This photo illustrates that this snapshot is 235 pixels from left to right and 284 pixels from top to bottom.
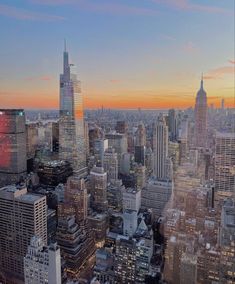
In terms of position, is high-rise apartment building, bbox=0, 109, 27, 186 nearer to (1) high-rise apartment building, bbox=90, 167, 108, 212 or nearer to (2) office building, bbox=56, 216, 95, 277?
(1) high-rise apartment building, bbox=90, 167, 108, 212

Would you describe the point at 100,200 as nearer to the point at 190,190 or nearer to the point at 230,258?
the point at 190,190

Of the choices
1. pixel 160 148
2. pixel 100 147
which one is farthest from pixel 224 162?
pixel 100 147

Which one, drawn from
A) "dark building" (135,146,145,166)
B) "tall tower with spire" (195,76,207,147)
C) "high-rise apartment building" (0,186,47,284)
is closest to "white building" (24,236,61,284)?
"high-rise apartment building" (0,186,47,284)

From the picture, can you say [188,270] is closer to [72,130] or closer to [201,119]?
[201,119]

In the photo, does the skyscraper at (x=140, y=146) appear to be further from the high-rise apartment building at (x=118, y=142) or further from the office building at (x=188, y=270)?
the office building at (x=188, y=270)

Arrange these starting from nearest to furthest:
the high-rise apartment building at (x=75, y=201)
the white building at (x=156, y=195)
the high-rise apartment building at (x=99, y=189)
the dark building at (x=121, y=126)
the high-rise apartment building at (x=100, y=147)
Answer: the white building at (x=156, y=195), the high-rise apartment building at (x=75, y=201), the high-rise apartment building at (x=99, y=189), the dark building at (x=121, y=126), the high-rise apartment building at (x=100, y=147)

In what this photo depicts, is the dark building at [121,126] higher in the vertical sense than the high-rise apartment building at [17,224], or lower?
higher

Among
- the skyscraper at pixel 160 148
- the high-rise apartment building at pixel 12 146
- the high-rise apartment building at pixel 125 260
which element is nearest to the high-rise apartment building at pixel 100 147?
the skyscraper at pixel 160 148
